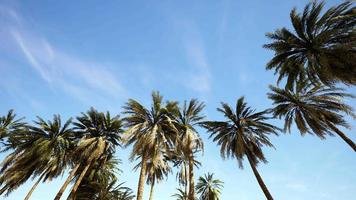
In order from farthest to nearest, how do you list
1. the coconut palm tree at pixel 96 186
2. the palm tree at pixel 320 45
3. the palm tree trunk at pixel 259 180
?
the coconut palm tree at pixel 96 186
the palm tree trunk at pixel 259 180
the palm tree at pixel 320 45

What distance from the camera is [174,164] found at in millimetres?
35844

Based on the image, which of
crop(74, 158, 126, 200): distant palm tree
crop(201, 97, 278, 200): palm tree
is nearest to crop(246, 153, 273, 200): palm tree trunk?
crop(201, 97, 278, 200): palm tree

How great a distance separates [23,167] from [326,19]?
1232 inches

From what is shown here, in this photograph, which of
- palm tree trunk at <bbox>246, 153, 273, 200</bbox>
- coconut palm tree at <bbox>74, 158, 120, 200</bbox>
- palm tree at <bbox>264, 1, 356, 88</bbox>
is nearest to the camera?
A: palm tree at <bbox>264, 1, 356, 88</bbox>

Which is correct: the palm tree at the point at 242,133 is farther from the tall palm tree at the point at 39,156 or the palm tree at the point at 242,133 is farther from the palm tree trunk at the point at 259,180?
the tall palm tree at the point at 39,156

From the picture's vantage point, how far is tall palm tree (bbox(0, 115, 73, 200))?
25250mm

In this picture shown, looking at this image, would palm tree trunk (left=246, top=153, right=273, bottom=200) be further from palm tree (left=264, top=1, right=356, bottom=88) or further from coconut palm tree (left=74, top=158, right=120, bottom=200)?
coconut palm tree (left=74, top=158, right=120, bottom=200)

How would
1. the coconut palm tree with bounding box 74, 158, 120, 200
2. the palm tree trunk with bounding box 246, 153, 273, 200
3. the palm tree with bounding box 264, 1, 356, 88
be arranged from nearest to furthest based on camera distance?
1. the palm tree with bounding box 264, 1, 356, 88
2. the palm tree trunk with bounding box 246, 153, 273, 200
3. the coconut palm tree with bounding box 74, 158, 120, 200

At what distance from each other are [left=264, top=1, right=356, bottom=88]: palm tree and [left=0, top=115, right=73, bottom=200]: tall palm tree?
2379cm

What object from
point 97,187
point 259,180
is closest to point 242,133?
point 259,180

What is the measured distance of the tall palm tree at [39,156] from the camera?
82.8ft

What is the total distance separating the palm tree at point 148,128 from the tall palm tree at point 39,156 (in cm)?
951

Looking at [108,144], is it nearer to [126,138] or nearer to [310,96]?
[126,138]

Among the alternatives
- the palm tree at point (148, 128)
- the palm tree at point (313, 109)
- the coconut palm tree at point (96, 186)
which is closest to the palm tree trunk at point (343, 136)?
the palm tree at point (313, 109)
